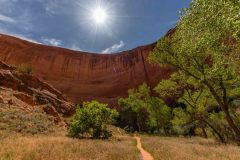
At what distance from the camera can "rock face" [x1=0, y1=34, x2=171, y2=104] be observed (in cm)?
9181

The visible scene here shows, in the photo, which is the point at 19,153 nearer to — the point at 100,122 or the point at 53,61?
the point at 100,122

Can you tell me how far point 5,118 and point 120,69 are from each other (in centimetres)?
7790

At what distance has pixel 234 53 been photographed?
13.2 m

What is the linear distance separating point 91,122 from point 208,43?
20481 mm

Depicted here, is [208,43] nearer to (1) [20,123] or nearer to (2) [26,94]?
(1) [20,123]

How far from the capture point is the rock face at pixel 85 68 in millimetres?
91812

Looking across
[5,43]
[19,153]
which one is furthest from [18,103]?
[5,43]

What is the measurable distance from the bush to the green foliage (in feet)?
83.9

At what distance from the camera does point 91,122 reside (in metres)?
30.2

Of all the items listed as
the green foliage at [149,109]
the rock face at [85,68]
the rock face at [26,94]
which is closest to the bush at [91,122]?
the rock face at [26,94]

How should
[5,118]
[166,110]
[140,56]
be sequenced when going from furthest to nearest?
[140,56]
[166,110]
[5,118]

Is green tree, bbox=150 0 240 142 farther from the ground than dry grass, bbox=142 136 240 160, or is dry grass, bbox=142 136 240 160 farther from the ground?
green tree, bbox=150 0 240 142

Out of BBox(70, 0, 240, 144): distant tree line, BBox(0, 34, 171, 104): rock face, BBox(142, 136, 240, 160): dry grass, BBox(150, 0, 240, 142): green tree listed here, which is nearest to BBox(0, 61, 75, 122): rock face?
BBox(70, 0, 240, 144): distant tree line

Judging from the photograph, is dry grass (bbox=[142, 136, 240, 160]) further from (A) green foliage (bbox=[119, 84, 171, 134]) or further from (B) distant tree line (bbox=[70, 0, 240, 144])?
(A) green foliage (bbox=[119, 84, 171, 134])
